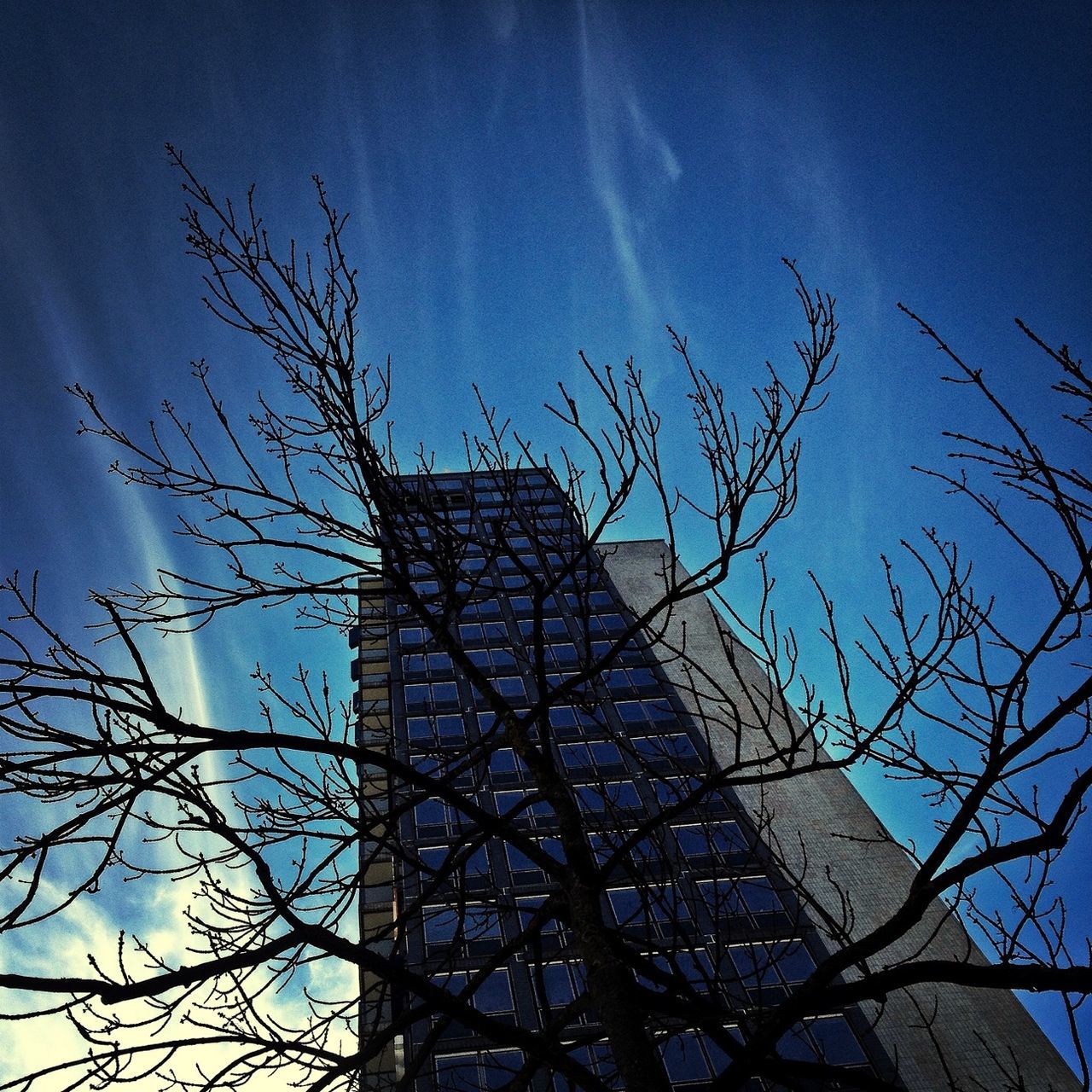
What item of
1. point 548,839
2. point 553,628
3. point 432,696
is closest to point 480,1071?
point 548,839

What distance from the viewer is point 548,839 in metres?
25.3

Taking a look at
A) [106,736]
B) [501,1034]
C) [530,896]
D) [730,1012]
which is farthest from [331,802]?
[530,896]

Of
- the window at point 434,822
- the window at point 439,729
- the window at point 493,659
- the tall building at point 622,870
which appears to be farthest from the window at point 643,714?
the window at point 434,822

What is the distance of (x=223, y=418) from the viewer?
4219 mm

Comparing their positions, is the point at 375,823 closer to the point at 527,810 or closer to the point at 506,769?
the point at 527,810

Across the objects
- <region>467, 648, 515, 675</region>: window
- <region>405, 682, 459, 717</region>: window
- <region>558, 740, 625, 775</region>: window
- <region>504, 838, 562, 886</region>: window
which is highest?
<region>467, 648, 515, 675</region>: window

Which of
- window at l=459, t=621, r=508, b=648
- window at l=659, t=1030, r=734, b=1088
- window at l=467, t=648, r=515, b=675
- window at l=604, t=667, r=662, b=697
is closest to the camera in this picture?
window at l=659, t=1030, r=734, b=1088

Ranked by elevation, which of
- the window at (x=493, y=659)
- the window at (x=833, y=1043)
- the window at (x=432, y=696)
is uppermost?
the window at (x=493, y=659)

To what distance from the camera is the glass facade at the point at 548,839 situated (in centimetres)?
386

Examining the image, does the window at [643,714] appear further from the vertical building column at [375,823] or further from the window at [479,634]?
the vertical building column at [375,823]

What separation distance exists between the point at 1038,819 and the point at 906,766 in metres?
0.52

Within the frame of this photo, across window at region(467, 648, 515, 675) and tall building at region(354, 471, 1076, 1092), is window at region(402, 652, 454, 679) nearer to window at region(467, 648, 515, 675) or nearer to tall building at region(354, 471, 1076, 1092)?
tall building at region(354, 471, 1076, 1092)

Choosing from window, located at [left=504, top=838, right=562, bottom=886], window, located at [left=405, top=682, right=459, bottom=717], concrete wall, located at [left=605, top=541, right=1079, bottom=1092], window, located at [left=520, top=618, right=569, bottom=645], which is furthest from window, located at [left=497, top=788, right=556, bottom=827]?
window, located at [left=520, top=618, right=569, bottom=645]

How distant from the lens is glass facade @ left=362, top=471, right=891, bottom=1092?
12.7ft
